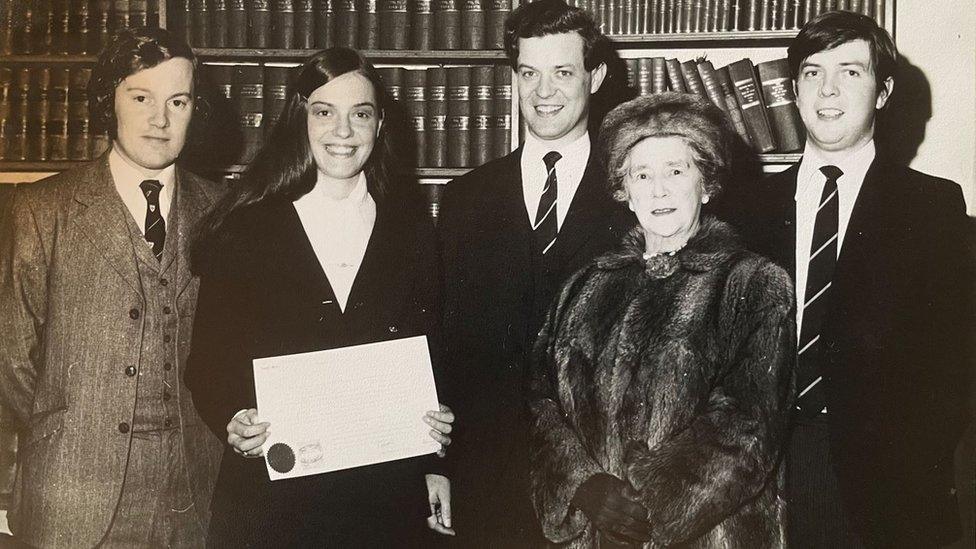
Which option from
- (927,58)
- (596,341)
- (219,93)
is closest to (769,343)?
(596,341)

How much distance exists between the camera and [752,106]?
8.05ft

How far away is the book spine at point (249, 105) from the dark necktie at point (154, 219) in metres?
0.46

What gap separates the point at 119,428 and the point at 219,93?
3.78 feet

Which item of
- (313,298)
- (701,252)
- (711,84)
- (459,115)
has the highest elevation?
(711,84)

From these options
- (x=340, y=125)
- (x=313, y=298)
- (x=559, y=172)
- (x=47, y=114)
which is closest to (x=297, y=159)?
(x=340, y=125)

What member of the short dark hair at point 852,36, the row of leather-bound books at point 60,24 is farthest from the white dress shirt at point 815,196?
the row of leather-bound books at point 60,24

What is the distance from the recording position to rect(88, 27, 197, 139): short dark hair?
221 centimetres

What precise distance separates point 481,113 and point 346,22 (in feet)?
1.83

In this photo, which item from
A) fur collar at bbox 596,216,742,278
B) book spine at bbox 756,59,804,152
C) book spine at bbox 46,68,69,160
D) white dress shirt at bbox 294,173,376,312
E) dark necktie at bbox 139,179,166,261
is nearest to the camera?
fur collar at bbox 596,216,742,278

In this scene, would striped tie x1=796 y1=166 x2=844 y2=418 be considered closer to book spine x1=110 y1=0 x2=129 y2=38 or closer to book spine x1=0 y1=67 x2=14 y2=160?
book spine x1=110 y1=0 x2=129 y2=38

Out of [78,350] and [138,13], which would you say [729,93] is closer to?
[138,13]

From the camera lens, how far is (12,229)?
7.23ft

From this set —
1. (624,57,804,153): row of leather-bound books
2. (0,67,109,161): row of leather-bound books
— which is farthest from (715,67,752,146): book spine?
(0,67,109,161): row of leather-bound books

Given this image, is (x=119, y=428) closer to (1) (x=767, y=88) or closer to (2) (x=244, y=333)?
(2) (x=244, y=333)
